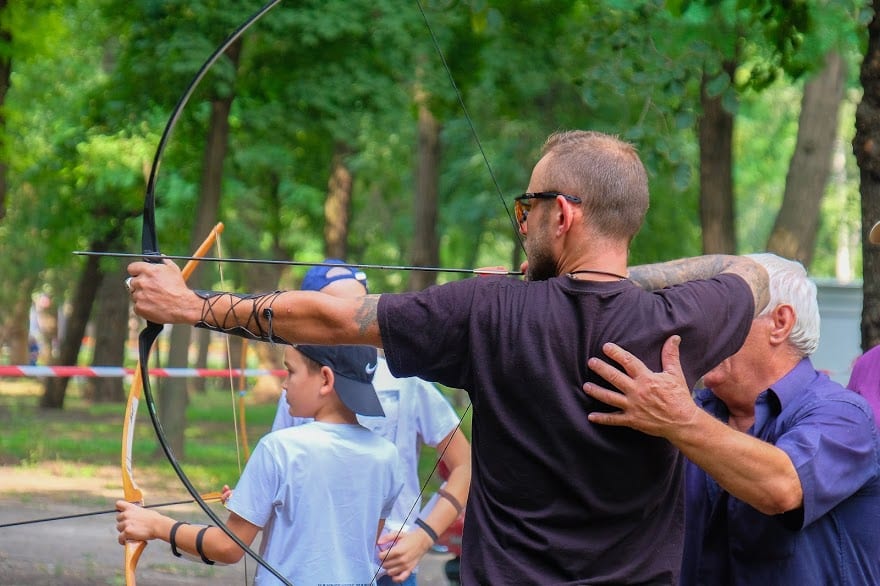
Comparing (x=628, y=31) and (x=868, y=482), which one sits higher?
(x=628, y=31)

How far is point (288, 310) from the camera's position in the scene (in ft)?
7.41

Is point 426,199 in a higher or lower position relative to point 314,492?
higher

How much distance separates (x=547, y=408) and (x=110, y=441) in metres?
13.4

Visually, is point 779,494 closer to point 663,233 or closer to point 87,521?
point 87,521

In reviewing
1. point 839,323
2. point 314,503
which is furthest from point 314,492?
point 839,323

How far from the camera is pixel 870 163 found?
4746 millimetres

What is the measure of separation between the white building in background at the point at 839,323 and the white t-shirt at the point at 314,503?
385 inches

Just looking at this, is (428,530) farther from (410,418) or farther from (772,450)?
(772,450)

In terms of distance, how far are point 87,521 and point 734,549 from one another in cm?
740

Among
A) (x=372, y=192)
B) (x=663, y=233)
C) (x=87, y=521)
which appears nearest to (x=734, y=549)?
(x=87, y=521)

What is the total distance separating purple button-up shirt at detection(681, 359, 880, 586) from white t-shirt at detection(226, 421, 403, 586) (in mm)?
844

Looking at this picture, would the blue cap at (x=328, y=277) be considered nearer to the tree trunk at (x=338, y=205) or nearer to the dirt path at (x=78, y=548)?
the dirt path at (x=78, y=548)

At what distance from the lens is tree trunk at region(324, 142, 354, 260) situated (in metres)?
18.4

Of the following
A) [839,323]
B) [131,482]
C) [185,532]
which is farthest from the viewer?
[839,323]
